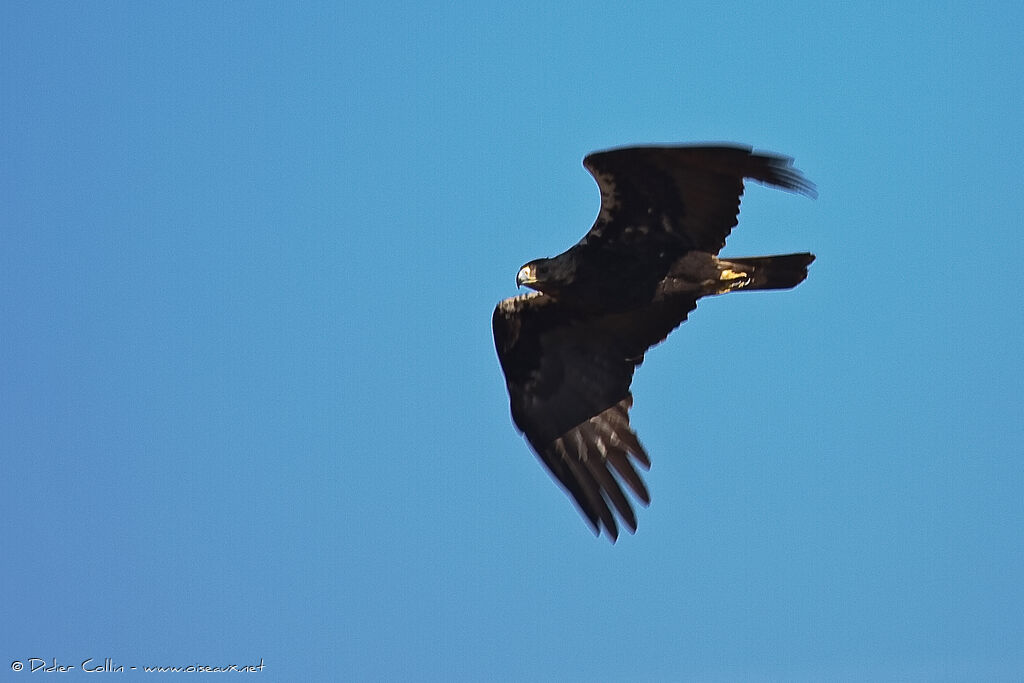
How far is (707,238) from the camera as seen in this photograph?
13242 millimetres

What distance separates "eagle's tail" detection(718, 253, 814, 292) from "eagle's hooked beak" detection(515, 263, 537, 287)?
165cm

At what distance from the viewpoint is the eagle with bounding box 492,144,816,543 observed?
1284cm

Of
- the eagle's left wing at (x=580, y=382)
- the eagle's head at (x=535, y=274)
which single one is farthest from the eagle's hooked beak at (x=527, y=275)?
the eagle's left wing at (x=580, y=382)

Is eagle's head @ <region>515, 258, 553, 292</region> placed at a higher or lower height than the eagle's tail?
higher

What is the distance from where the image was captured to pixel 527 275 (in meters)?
13.5

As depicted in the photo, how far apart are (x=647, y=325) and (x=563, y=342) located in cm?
93

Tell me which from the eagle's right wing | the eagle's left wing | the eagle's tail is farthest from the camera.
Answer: the eagle's left wing

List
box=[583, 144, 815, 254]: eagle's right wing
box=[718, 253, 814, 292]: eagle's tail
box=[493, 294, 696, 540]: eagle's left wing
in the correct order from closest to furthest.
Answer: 1. box=[583, 144, 815, 254]: eagle's right wing
2. box=[718, 253, 814, 292]: eagle's tail
3. box=[493, 294, 696, 540]: eagle's left wing

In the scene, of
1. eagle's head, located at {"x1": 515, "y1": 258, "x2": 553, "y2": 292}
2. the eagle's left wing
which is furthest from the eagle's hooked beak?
the eagle's left wing

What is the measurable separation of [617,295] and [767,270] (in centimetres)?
138

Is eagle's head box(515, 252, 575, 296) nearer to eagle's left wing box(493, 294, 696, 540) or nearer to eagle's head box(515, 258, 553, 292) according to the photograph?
eagle's head box(515, 258, 553, 292)

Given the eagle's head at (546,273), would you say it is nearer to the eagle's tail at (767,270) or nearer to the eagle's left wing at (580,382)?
the eagle's left wing at (580,382)

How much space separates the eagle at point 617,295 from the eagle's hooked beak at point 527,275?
1cm

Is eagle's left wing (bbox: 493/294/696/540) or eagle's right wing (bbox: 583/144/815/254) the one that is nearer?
eagle's right wing (bbox: 583/144/815/254)
